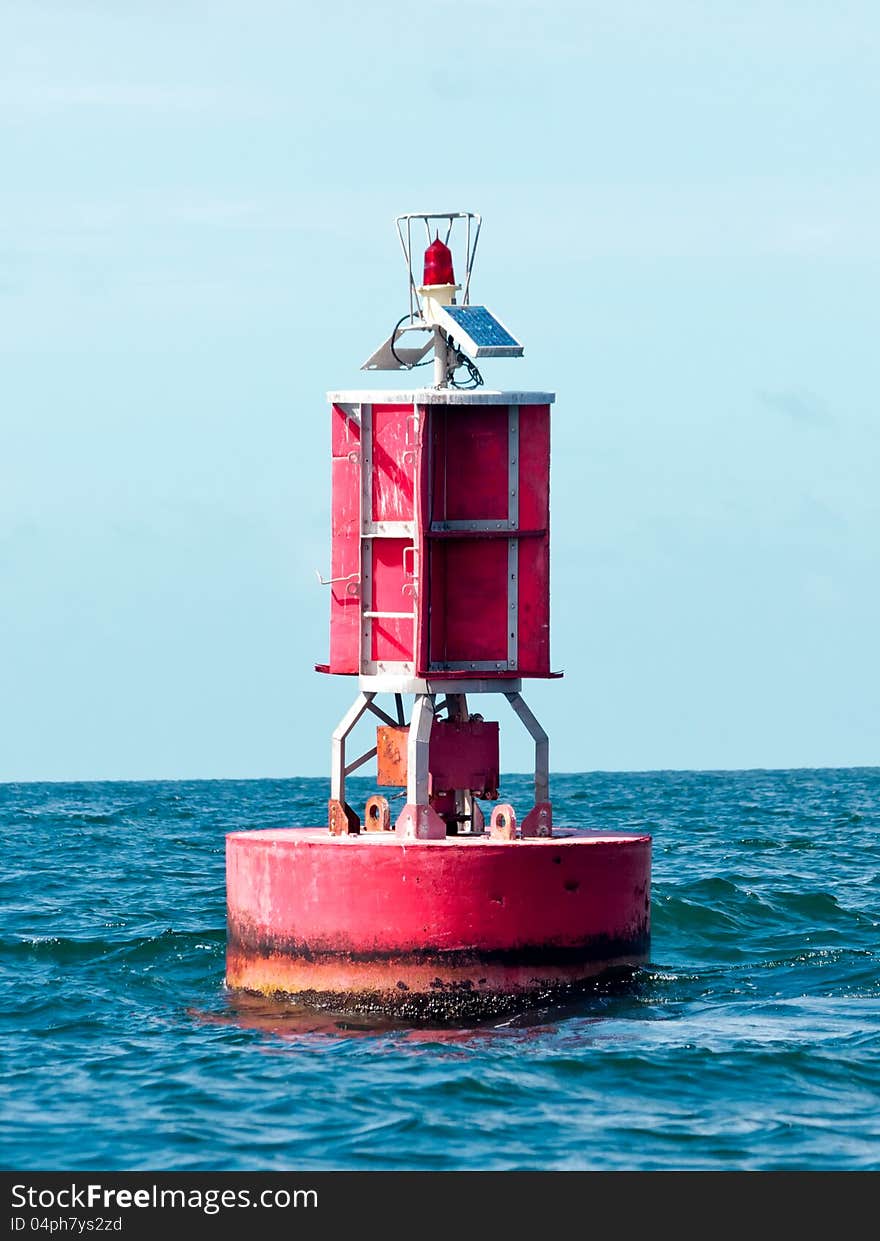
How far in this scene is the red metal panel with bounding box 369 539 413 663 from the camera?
67.8ft

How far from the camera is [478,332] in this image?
20609mm

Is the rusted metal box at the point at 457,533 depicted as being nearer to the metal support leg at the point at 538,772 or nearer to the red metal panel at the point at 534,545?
the red metal panel at the point at 534,545

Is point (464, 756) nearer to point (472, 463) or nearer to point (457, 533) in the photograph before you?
point (457, 533)

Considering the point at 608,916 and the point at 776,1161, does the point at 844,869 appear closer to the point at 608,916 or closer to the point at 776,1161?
the point at 608,916

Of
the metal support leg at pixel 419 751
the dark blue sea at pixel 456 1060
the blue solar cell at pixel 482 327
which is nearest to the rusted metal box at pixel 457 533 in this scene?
the metal support leg at pixel 419 751

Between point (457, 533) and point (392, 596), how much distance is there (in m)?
0.93

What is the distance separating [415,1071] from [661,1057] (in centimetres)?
204

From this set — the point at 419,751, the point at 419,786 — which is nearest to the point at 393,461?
the point at 419,751

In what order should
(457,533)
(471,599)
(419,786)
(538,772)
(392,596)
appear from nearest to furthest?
(419,786) < (457,533) < (471,599) < (392,596) < (538,772)

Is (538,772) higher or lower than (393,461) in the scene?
lower

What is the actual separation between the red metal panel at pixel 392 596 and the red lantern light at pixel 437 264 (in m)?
2.61

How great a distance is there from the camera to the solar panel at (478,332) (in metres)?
20.4

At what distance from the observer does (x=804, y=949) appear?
2478 centimetres
